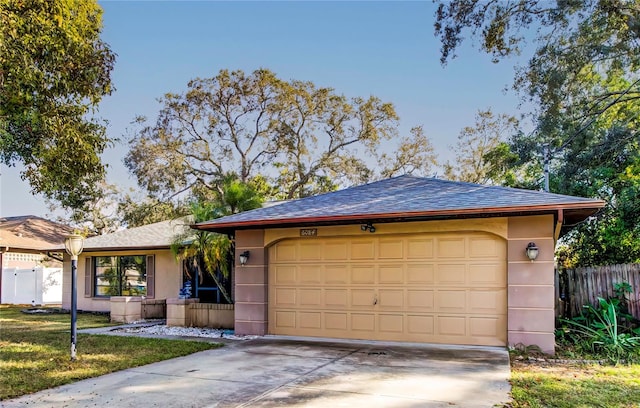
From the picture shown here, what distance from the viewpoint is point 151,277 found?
54.4 ft

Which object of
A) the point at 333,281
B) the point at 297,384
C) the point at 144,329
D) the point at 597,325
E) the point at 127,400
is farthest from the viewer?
the point at 144,329

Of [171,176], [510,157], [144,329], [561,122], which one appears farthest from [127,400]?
[171,176]

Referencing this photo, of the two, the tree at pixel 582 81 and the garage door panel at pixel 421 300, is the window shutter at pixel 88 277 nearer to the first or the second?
the garage door panel at pixel 421 300

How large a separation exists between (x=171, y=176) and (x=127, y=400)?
23.2 meters

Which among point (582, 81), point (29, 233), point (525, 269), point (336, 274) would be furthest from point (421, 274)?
point (29, 233)

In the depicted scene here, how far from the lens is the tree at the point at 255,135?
2731 centimetres

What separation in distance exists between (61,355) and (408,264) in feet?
20.8

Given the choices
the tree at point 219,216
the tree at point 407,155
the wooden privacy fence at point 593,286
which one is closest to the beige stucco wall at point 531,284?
the wooden privacy fence at point 593,286

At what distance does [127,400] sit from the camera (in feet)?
18.7

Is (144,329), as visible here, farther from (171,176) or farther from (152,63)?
(171,176)

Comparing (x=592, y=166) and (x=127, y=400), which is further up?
(x=592, y=166)

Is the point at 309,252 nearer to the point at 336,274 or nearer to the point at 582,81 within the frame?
the point at 336,274

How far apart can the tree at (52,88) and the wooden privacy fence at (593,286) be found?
32.9ft

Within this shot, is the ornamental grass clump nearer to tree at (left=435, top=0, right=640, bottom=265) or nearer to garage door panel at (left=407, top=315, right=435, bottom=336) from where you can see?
garage door panel at (left=407, top=315, right=435, bottom=336)
